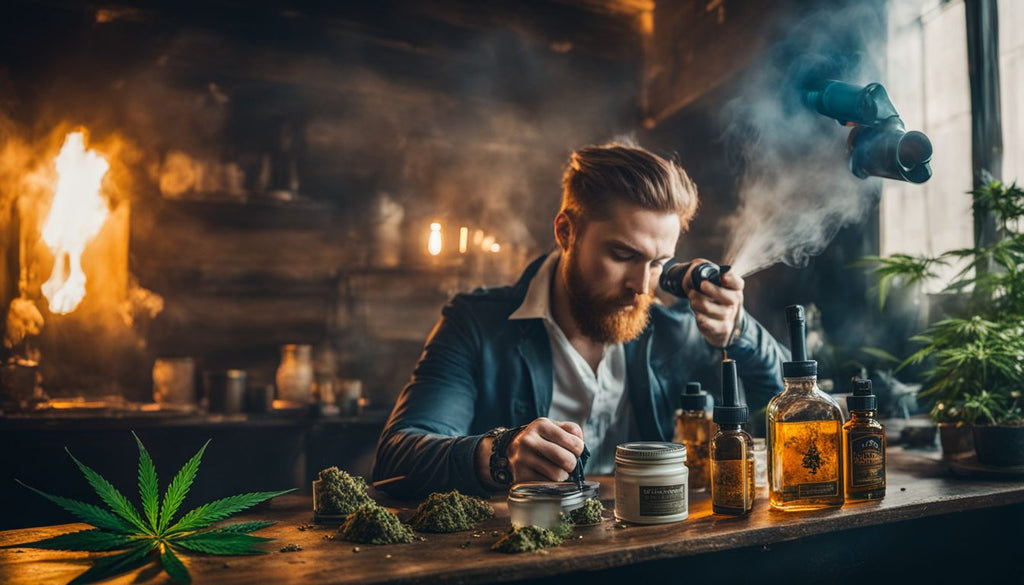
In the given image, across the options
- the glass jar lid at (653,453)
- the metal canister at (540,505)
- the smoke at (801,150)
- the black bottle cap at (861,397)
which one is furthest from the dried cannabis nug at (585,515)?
the smoke at (801,150)

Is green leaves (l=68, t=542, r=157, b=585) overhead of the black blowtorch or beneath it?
beneath

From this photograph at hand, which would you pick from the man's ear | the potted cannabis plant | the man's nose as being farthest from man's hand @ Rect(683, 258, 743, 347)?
the potted cannabis plant

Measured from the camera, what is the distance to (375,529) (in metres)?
1.39

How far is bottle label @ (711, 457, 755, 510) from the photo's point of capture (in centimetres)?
152

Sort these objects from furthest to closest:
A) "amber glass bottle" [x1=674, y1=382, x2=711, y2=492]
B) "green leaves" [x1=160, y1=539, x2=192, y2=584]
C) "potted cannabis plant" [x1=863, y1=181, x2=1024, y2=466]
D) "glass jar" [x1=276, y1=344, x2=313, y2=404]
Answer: "glass jar" [x1=276, y1=344, x2=313, y2=404] → "potted cannabis plant" [x1=863, y1=181, x2=1024, y2=466] → "amber glass bottle" [x1=674, y1=382, x2=711, y2=492] → "green leaves" [x1=160, y1=539, x2=192, y2=584]

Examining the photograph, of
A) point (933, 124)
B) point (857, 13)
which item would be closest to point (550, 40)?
point (857, 13)

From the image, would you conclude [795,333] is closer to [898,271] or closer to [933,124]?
[898,271]

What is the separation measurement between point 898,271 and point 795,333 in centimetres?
103

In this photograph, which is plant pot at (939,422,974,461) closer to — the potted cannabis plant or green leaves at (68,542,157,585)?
the potted cannabis plant

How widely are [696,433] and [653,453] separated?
1.61 feet

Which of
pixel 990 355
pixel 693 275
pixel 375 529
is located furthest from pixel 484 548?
pixel 990 355

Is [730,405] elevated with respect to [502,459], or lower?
elevated

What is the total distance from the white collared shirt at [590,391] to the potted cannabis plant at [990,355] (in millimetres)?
963

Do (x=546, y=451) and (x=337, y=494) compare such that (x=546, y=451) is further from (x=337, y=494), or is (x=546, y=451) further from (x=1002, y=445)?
(x=1002, y=445)
